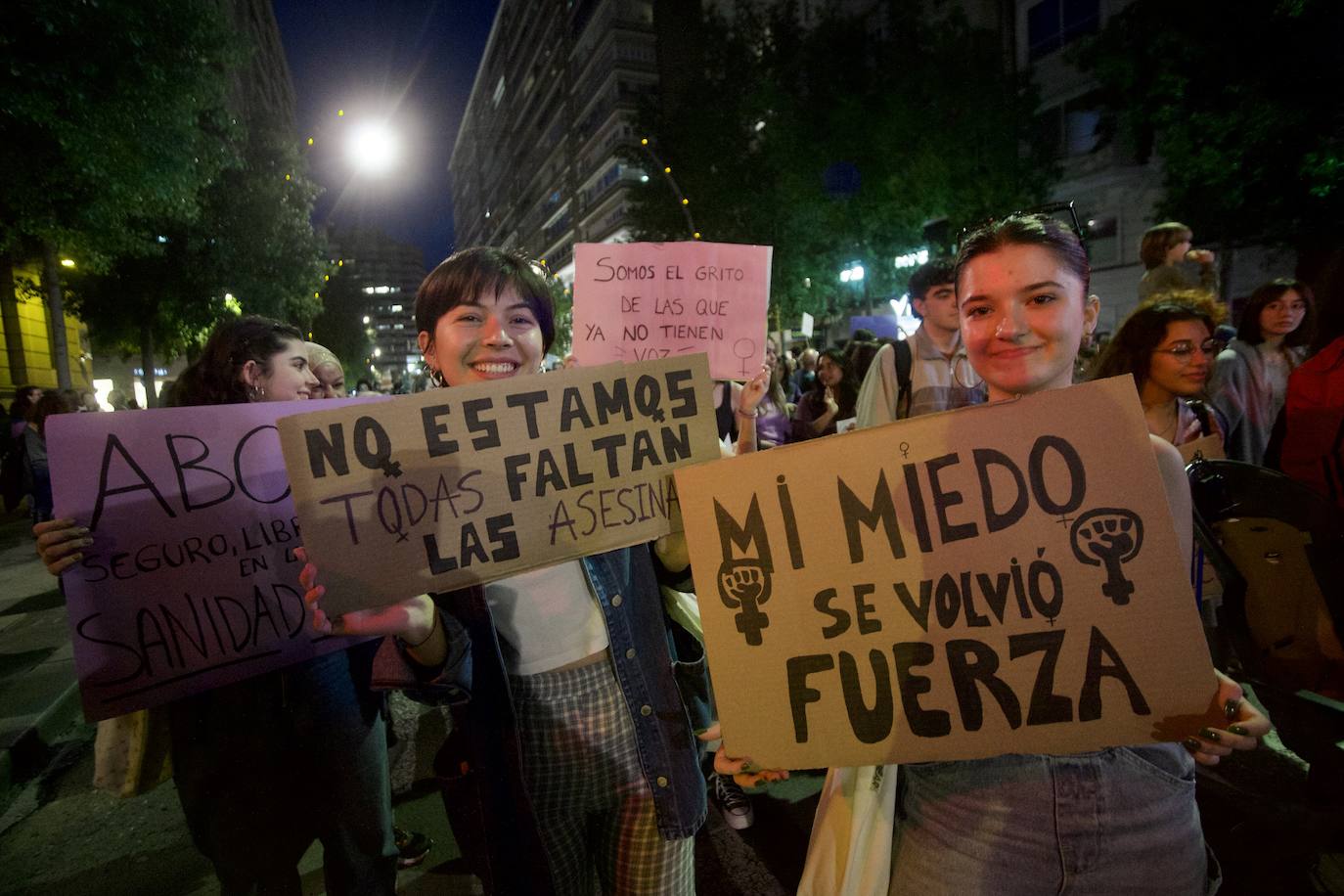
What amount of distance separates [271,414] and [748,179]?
29.0 m

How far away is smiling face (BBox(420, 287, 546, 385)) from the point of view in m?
1.95

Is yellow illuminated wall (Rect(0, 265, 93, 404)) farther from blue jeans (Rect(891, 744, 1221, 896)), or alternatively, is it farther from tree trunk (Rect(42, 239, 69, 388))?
blue jeans (Rect(891, 744, 1221, 896))

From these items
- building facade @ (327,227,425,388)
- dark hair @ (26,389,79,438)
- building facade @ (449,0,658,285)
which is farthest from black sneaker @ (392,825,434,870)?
building facade @ (327,227,425,388)

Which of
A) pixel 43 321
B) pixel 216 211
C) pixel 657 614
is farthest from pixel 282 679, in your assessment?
pixel 43 321

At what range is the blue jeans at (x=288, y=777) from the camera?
2.14 meters

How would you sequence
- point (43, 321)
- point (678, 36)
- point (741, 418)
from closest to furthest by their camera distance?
point (741, 418), point (43, 321), point (678, 36)

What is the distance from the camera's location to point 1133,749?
1489mm


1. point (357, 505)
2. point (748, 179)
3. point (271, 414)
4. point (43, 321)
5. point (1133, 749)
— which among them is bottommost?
point (1133, 749)

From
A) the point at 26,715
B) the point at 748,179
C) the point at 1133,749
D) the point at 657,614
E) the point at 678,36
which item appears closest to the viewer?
the point at 1133,749

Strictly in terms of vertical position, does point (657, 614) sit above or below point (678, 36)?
below

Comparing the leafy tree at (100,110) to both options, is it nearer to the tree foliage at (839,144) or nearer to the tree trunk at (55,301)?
the tree trunk at (55,301)

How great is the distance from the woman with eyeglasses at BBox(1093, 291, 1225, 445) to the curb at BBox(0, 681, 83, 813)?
6210 millimetres

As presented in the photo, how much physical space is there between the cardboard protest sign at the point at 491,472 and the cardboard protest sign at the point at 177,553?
806 mm

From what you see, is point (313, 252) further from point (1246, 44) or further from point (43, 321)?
point (1246, 44)
